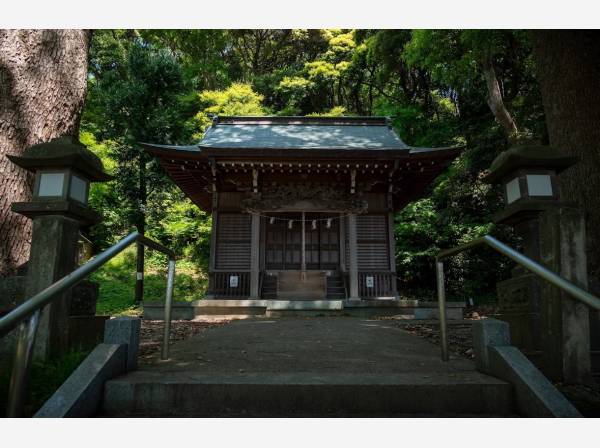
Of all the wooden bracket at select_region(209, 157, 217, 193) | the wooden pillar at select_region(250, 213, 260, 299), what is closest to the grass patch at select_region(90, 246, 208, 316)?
the wooden pillar at select_region(250, 213, 260, 299)

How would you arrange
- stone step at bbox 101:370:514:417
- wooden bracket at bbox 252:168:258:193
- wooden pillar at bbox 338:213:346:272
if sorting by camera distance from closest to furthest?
stone step at bbox 101:370:514:417 → wooden bracket at bbox 252:168:258:193 → wooden pillar at bbox 338:213:346:272

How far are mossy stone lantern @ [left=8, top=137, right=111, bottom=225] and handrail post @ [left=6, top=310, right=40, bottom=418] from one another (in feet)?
5.28

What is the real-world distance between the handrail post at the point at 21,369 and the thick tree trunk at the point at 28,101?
7.86ft

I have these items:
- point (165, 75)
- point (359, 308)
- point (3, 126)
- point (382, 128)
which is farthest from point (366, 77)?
point (3, 126)

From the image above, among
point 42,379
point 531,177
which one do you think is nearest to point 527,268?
point 531,177

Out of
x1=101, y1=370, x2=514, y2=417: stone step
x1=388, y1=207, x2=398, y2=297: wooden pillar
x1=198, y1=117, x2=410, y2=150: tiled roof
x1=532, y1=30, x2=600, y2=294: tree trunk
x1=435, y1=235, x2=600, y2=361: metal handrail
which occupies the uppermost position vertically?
x1=198, y1=117, x2=410, y2=150: tiled roof

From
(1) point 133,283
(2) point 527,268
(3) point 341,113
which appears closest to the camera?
(2) point 527,268

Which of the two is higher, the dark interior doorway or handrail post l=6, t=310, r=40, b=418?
the dark interior doorway

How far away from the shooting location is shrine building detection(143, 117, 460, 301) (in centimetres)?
930

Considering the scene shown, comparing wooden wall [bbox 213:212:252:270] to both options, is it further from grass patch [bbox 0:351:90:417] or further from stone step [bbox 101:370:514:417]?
stone step [bbox 101:370:514:417]

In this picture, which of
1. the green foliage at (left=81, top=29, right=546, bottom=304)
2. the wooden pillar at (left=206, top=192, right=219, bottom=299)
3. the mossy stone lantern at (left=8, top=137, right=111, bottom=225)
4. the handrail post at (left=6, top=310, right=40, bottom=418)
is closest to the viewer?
the handrail post at (left=6, top=310, right=40, bottom=418)

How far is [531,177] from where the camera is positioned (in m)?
3.21

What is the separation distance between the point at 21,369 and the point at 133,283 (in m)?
15.4

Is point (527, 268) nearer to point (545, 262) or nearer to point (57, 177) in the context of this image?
point (545, 262)
